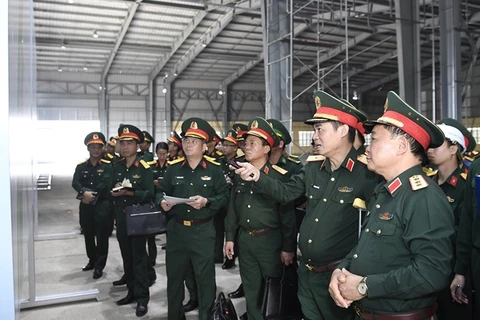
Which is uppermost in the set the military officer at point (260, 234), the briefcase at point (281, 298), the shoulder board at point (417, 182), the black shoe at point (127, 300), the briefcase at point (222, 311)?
the shoulder board at point (417, 182)

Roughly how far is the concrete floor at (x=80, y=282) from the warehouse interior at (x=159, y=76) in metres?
0.03

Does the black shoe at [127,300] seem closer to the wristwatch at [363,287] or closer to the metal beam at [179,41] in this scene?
the wristwatch at [363,287]

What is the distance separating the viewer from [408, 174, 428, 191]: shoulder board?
67.4 inches

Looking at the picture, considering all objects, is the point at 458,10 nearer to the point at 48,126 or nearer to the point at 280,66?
the point at 280,66

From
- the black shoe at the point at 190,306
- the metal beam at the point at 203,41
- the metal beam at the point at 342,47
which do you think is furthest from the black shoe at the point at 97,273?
the metal beam at the point at 342,47

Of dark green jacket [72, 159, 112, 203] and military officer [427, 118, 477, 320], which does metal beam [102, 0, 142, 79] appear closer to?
dark green jacket [72, 159, 112, 203]

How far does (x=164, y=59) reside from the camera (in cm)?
2047

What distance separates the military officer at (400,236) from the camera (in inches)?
63.2

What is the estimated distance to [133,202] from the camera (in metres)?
4.34

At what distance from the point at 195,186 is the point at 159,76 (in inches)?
837

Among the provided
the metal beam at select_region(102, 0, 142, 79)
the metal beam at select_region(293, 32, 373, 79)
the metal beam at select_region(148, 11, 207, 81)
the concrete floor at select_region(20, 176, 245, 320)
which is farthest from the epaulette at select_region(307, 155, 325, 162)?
the metal beam at select_region(293, 32, 373, 79)

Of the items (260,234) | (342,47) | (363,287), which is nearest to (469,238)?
(363,287)

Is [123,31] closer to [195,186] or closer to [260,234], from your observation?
[195,186]

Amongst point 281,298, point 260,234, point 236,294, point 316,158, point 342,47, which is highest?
point 342,47
